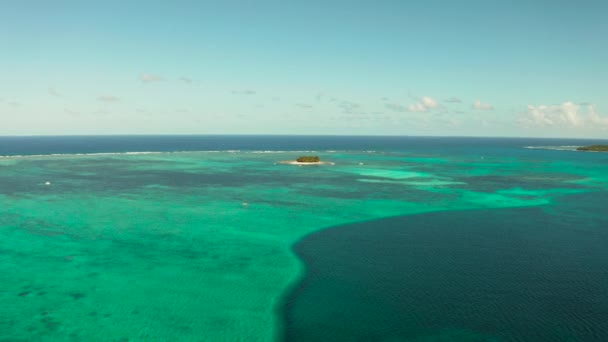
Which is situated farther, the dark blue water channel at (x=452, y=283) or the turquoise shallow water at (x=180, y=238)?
the turquoise shallow water at (x=180, y=238)

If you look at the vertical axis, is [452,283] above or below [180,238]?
below

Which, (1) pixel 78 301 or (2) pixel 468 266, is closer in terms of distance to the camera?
(1) pixel 78 301

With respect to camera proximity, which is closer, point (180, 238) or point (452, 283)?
point (452, 283)

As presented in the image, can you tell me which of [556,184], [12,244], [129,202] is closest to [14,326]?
[12,244]

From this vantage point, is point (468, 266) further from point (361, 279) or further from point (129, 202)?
point (129, 202)

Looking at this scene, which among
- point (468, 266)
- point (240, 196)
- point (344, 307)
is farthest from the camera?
point (240, 196)

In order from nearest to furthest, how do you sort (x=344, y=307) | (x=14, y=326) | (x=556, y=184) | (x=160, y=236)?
(x=14, y=326) → (x=344, y=307) → (x=160, y=236) → (x=556, y=184)

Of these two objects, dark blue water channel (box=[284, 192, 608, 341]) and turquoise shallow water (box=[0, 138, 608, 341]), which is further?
turquoise shallow water (box=[0, 138, 608, 341])
